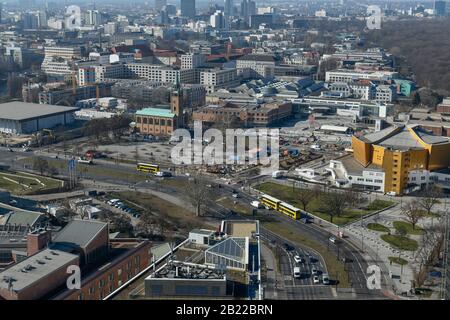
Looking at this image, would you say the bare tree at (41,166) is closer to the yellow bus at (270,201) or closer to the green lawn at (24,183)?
the green lawn at (24,183)

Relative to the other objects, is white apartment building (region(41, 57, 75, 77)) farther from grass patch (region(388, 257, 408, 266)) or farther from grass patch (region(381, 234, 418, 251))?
grass patch (region(388, 257, 408, 266))

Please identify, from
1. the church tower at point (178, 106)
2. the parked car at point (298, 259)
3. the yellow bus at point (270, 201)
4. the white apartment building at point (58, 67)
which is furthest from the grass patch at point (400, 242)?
the white apartment building at point (58, 67)

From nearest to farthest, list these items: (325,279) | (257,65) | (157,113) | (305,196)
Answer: (325,279), (305,196), (157,113), (257,65)

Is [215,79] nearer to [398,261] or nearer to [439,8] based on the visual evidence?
[398,261]

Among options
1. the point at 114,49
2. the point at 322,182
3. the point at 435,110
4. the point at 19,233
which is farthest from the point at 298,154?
the point at 114,49

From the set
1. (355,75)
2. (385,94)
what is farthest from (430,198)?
(355,75)

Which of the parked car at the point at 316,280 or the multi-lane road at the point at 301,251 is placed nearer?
the multi-lane road at the point at 301,251

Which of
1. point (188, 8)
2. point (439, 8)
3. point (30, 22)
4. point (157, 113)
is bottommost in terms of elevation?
point (157, 113)
